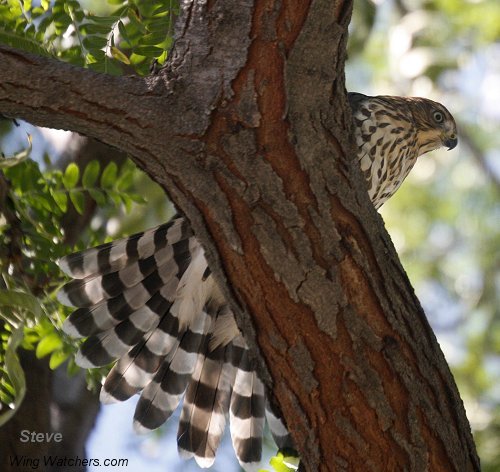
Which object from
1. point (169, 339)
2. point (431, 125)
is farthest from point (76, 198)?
point (431, 125)

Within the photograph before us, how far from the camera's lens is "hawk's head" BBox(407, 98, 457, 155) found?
16.1 ft

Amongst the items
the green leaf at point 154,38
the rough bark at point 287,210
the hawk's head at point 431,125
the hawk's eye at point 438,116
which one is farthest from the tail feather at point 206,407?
the hawk's eye at point 438,116

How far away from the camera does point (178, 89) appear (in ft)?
8.52

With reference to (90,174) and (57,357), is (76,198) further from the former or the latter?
(57,357)

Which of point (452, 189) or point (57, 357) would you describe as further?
point (452, 189)

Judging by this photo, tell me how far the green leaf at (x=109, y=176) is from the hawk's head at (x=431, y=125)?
180cm

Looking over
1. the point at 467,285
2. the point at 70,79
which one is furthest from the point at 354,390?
the point at 467,285

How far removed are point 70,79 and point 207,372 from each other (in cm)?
169

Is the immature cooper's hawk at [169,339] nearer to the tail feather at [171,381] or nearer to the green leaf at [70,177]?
the tail feather at [171,381]

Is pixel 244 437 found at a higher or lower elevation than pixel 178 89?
lower

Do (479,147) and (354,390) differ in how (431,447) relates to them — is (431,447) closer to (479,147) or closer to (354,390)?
(354,390)

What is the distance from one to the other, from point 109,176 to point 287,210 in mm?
1373

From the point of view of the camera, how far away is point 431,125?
4969mm

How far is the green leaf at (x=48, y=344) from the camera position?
3451mm
